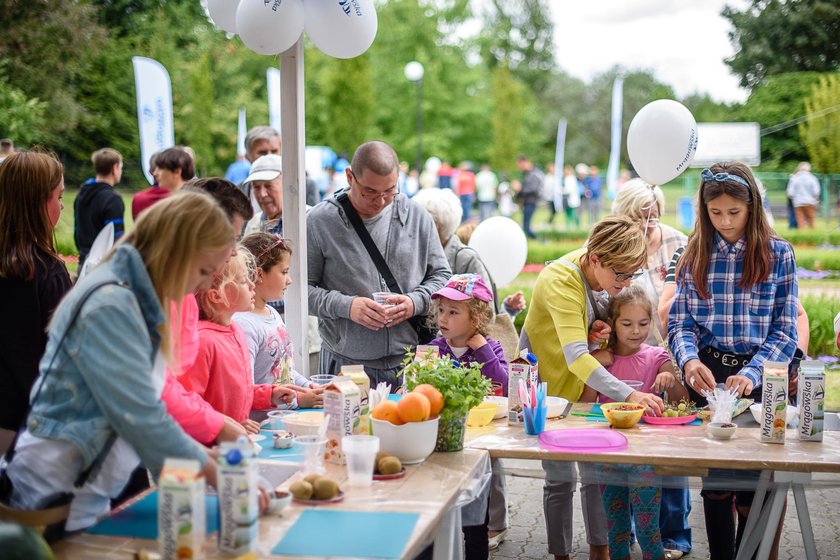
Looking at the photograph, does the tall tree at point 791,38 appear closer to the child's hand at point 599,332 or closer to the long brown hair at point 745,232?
the long brown hair at point 745,232

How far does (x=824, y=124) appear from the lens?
1145 centimetres

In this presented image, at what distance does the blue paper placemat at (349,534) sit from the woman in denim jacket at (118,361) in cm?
25

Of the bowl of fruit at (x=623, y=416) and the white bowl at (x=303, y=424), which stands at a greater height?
the white bowl at (x=303, y=424)

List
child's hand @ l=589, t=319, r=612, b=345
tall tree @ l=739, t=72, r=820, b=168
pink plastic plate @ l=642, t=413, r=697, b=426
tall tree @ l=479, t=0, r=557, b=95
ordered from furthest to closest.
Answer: tall tree @ l=479, t=0, r=557, b=95
tall tree @ l=739, t=72, r=820, b=168
child's hand @ l=589, t=319, r=612, b=345
pink plastic plate @ l=642, t=413, r=697, b=426

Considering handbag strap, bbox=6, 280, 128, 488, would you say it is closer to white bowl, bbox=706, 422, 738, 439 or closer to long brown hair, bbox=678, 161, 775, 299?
white bowl, bbox=706, 422, 738, 439

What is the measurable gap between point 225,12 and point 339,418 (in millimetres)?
2341

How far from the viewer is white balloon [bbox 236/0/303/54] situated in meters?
3.57

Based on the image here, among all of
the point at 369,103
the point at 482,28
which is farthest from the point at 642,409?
the point at 482,28

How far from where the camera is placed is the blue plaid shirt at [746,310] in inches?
134

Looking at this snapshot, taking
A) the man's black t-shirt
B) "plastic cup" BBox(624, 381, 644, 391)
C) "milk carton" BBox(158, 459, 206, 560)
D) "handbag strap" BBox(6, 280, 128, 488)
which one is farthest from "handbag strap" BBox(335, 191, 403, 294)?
the man's black t-shirt

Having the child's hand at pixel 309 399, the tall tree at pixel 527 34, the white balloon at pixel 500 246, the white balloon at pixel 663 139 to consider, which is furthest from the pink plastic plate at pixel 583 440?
the tall tree at pixel 527 34

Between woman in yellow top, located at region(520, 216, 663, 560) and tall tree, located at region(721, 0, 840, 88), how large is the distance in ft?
28.6

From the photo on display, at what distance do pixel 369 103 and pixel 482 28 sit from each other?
1533 cm

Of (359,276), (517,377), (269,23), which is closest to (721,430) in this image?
(517,377)
